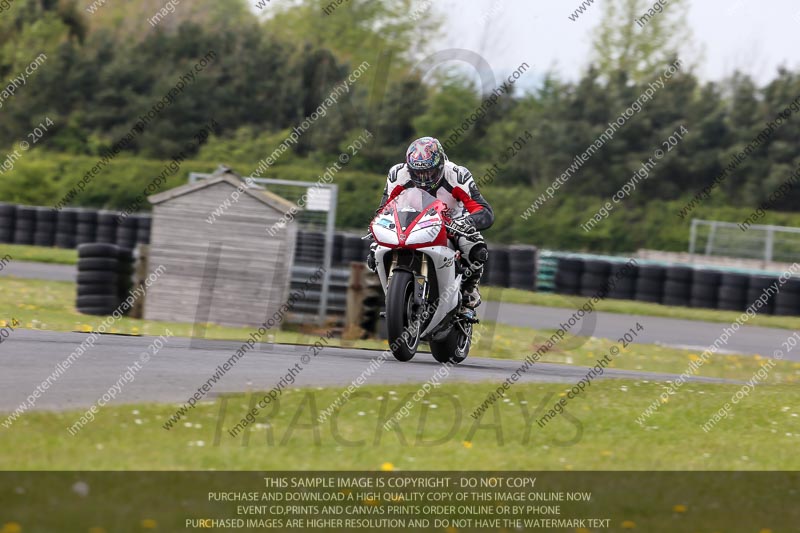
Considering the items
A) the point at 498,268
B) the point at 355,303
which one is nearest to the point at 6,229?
the point at 498,268

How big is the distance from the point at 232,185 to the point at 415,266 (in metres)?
8.47

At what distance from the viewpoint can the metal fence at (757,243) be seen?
32562 millimetres

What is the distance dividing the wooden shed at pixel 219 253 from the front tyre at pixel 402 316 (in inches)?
296

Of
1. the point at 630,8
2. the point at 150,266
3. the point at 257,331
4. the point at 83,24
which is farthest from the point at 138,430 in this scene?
the point at 83,24

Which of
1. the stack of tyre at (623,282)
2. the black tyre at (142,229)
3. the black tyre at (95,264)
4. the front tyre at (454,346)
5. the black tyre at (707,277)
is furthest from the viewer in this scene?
the black tyre at (142,229)

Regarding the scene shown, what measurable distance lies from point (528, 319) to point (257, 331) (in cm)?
754

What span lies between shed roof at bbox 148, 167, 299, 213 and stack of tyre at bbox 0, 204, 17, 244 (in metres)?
14.5

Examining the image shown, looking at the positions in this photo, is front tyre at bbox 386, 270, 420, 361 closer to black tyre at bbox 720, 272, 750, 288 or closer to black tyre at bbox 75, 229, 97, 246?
black tyre at bbox 720, 272, 750, 288

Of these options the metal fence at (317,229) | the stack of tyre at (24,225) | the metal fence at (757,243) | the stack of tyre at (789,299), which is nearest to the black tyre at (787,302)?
the stack of tyre at (789,299)

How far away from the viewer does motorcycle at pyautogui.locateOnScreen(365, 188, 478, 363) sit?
10.0 m

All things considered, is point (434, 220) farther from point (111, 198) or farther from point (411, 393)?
point (111, 198)

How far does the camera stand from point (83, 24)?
57969 millimetres

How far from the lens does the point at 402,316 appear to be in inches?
393

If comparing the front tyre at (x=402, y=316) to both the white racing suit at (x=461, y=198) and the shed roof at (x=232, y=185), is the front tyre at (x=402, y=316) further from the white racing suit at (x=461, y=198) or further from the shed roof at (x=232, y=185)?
the shed roof at (x=232, y=185)
